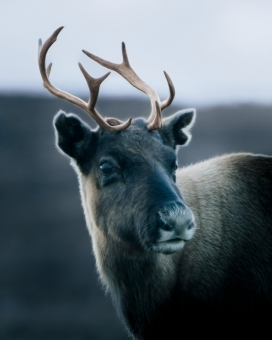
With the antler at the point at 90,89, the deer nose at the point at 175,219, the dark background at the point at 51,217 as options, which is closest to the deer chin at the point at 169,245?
the deer nose at the point at 175,219

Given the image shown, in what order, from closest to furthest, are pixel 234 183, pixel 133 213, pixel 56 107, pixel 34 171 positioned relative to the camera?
pixel 133 213, pixel 234 183, pixel 34 171, pixel 56 107

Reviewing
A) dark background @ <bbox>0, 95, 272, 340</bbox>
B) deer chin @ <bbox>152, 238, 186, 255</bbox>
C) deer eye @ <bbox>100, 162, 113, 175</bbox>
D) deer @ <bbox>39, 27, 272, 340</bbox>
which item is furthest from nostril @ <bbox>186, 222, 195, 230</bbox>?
dark background @ <bbox>0, 95, 272, 340</bbox>

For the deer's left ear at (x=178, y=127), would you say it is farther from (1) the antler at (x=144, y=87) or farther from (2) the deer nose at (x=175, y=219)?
(2) the deer nose at (x=175, y=219)

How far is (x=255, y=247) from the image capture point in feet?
22.6

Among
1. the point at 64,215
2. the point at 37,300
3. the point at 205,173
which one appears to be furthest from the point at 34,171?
the point at 205,173

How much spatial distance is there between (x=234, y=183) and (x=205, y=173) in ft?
1.14

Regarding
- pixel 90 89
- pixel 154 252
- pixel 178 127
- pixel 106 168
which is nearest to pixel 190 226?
pixel 154 252

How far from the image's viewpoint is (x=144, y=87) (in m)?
7.07

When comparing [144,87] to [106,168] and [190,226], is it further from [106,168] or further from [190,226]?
[190,226]

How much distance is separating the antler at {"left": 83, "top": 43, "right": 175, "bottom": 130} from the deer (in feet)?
0.05

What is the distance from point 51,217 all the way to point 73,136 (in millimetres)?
17664

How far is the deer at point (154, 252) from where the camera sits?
648cm

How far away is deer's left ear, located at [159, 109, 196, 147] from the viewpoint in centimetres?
699

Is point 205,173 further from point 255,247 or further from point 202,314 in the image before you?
point 202,314
